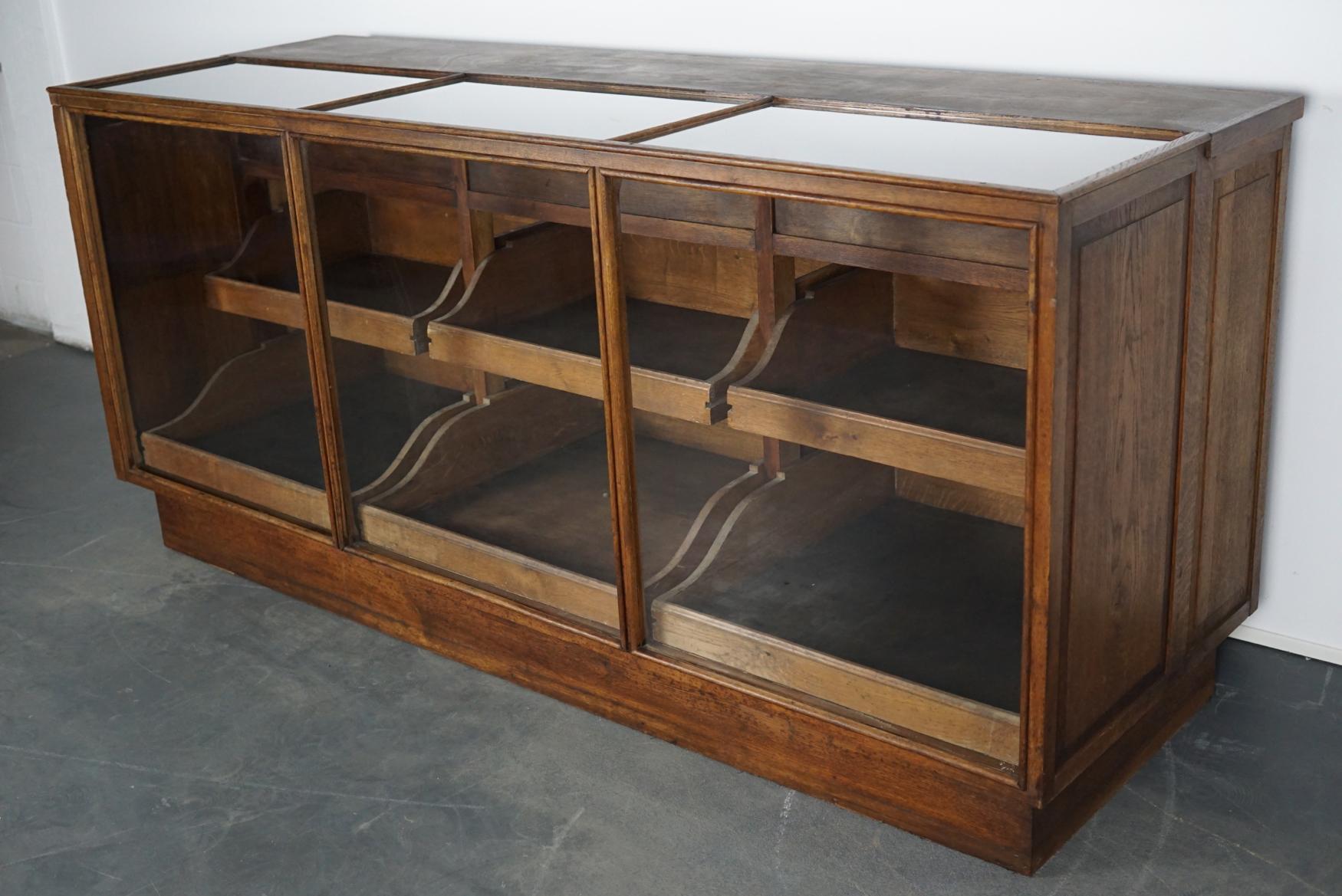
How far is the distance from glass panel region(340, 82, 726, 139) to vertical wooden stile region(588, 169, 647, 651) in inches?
5.0

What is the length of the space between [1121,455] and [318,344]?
5.29 feet

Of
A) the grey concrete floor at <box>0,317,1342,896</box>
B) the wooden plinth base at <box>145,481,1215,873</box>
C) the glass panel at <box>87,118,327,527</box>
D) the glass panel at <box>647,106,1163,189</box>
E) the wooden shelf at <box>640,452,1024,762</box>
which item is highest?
the glass panel at <box>647,106,1163,189</box>

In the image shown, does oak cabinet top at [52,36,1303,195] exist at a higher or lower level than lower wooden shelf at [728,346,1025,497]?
higher

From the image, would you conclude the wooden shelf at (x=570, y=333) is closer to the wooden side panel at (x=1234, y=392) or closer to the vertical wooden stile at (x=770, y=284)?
the vertical wooden stile at (x=770, y=284)

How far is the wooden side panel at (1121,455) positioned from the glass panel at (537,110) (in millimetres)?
826

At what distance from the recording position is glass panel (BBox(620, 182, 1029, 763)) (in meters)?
2.26

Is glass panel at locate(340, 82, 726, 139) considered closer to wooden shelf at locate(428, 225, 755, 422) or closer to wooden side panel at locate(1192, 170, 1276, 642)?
wooden shelf at locate(428, 225, 755, 422)

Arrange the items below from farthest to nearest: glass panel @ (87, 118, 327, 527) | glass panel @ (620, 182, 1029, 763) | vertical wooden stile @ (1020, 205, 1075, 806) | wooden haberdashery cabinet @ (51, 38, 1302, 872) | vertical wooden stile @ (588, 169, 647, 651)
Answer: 1. glass panel @ (87, 118, 327, 527)
2. vertical wooden stile @ (588, 169, 647, 651)
3. glass panel @ (620, 182, 1029, 763)
4. wooden haberdashery cabinet @ (51, 38, 1302, 872)
5. vertical wooden stile @ (1020, 205, 1075, 806)

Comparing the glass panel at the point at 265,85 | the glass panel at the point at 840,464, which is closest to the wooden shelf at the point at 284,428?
the glass panel at the point at 265,85

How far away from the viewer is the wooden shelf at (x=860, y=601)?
230 centimetres

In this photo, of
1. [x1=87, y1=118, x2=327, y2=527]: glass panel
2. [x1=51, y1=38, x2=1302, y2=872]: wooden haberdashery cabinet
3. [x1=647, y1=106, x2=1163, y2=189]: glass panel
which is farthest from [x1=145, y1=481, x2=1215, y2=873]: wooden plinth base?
[x1=647, y1=106, x2=1163, y2=189]: glass panel

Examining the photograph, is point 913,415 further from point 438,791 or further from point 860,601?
point 438,791

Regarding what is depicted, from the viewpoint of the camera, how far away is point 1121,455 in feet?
7.11

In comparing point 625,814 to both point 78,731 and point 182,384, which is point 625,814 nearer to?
point 78,731
